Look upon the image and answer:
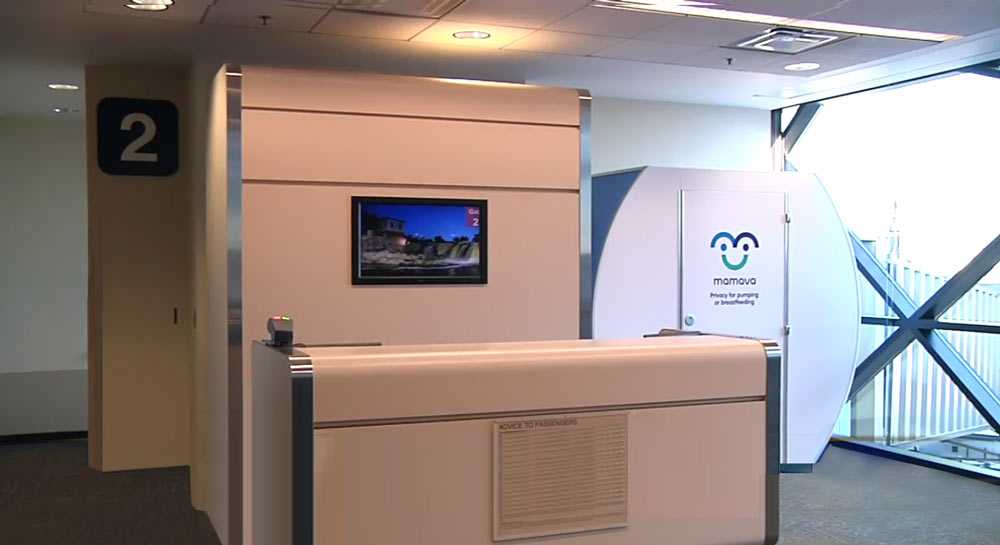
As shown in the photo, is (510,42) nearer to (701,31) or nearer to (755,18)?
(701,31)

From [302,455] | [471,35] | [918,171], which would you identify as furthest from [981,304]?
[302,455]

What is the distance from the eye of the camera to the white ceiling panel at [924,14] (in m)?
4.97

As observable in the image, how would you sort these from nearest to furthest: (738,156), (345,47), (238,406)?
(238,406) → (345,47) → (738,156)

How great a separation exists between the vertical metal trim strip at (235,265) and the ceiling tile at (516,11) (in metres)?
1.24

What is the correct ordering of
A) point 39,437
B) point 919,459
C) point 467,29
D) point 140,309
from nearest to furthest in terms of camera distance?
point 467,29 < point 140,309 < point 919,459 < point 39,437

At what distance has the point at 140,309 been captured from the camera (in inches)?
289

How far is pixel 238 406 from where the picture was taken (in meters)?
4.87

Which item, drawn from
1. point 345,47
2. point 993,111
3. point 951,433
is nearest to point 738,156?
point 993,111

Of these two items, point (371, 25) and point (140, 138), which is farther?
point (140, 138)

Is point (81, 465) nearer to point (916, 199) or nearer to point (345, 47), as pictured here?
point (345, 47)

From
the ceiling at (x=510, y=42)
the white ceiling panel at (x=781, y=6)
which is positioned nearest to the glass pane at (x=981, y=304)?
the ceiling at (x=510, y=42)

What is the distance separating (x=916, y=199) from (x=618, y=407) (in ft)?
21.6

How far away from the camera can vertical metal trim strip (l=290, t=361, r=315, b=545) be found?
1751 millimetres

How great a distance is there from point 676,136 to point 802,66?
2091 millimetres
